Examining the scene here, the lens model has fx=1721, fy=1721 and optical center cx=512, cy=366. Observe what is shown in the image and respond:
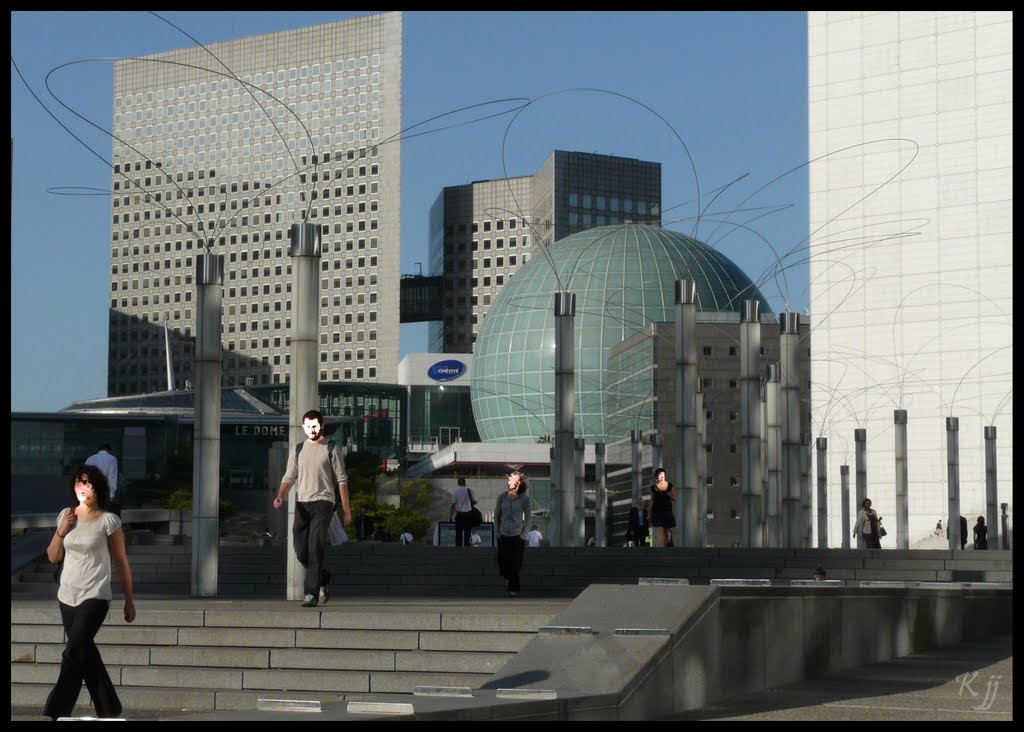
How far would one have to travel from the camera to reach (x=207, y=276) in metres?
21.5

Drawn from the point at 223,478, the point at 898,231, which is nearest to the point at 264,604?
the point at 898,231

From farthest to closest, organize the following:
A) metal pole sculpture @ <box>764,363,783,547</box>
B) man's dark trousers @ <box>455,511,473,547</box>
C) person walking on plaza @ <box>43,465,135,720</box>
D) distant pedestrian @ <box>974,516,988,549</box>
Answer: metal pole sculpture @ <box>764,363,783,547</box> → distant pedestrian @ <box>974,516,988,549</box> → man's dark trousers @ <box>455,511,473,547</box> → person walking on plaza @ <box>43,465,135,720</box>

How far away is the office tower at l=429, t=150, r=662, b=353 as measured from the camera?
183 metres

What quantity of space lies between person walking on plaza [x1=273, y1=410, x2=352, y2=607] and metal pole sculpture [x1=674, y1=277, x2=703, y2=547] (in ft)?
67.0

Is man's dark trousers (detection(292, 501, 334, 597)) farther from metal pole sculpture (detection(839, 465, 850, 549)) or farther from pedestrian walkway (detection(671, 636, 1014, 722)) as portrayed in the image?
metal pole sculpture (detection(839, 465, 850, 549))

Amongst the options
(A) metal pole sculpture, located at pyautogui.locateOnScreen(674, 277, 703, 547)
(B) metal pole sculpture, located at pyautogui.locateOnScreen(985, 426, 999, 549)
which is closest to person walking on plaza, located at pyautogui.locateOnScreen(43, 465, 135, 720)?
(A) metal pole sculpture, located at pyautogui.locateOnScreen(674, 277, 703, 547)

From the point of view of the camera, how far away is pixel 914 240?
6950 centimetres

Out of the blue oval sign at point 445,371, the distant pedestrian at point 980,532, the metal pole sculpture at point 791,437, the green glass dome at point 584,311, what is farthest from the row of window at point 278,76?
the distant pedestrian at point 980,532

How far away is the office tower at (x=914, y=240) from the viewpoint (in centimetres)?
6781

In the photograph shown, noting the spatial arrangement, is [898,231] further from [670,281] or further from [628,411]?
[670,281]

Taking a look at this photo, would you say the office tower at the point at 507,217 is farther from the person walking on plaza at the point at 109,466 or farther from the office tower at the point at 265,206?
the person walking on plaza at the point at 109,466

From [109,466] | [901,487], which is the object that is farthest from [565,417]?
[901,487]

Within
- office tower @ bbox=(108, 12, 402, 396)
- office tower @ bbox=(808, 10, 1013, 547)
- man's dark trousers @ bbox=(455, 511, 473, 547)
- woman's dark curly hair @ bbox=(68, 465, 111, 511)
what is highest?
office tower @ bbox=(108, 12, 402, 396)

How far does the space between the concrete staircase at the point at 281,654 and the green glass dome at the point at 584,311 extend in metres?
95.1
